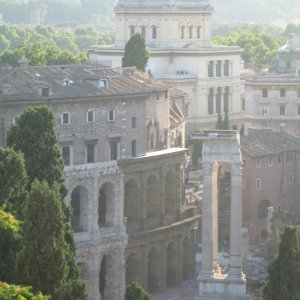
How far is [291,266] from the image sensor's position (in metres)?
72.4

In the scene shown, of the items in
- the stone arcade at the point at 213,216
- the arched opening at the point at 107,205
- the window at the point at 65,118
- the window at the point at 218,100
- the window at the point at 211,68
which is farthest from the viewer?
the window at the point at 218,100

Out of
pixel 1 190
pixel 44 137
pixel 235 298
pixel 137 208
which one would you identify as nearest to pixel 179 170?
pixel 137 208

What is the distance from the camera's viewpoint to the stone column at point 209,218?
89675mm

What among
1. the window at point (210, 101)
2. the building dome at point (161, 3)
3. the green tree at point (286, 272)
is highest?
the building dome at point (161, 3)

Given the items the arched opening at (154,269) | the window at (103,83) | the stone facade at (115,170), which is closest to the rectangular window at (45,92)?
the stone facade at (115,170)

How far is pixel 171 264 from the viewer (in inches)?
3912

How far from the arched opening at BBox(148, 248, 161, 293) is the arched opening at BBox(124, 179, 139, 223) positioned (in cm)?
275

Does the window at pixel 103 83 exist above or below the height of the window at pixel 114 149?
above

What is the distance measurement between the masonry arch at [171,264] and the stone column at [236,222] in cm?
969

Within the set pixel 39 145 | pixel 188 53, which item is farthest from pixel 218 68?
pixel 39 145

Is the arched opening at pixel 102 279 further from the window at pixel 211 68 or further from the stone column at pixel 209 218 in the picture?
the window at pixel 211 68

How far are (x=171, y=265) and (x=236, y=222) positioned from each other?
414 inches

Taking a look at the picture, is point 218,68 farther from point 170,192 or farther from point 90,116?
point 90,116

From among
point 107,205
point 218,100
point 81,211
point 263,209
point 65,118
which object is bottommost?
point 263,209
